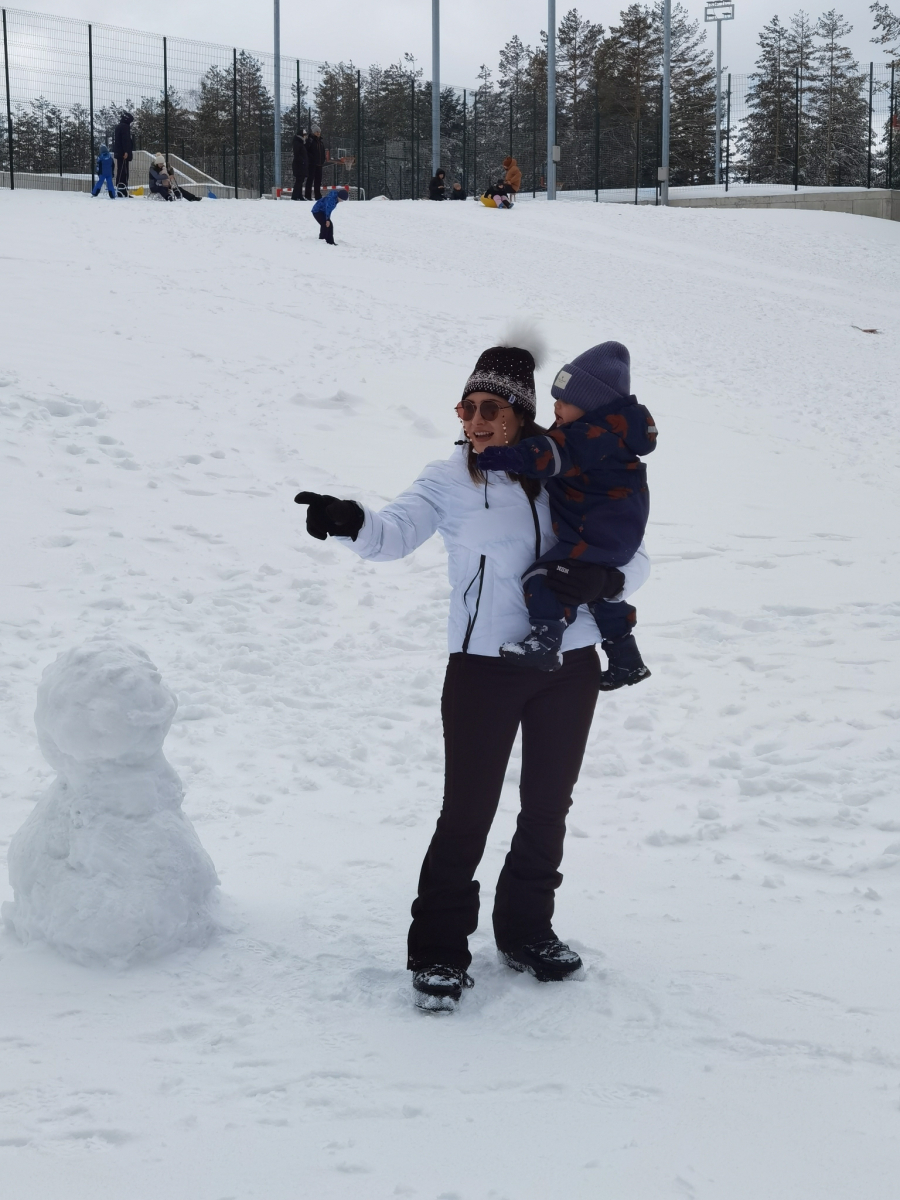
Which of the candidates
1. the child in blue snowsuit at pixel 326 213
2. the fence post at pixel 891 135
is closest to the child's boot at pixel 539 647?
the child in blue snowsuit at pixel 326 213

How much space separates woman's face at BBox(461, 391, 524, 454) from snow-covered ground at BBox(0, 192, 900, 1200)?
1.37 m

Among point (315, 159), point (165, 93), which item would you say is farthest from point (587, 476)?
point (165, 93)

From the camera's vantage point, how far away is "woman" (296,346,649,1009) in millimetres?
2840

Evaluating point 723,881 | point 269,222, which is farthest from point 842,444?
point 269,222

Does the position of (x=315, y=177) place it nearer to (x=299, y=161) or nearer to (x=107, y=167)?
(x=299, y=161)

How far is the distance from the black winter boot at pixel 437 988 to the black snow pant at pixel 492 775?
0.03m

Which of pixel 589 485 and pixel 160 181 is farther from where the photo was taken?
pixel 160 181

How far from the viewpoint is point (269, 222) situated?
18734 mm

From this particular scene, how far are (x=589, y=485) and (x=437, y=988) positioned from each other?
1.27m

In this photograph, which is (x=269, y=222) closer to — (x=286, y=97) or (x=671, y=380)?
(x=671, y=380)

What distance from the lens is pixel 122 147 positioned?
22.0m

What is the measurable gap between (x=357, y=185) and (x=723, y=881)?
33090mm

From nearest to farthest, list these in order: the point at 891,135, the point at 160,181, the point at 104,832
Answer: the point at 104,832 → the point at 160,181 → the point at 891,135

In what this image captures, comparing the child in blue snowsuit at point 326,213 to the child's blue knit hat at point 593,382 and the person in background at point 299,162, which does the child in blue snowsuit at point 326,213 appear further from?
the child's blue knit hat at point 593,382
